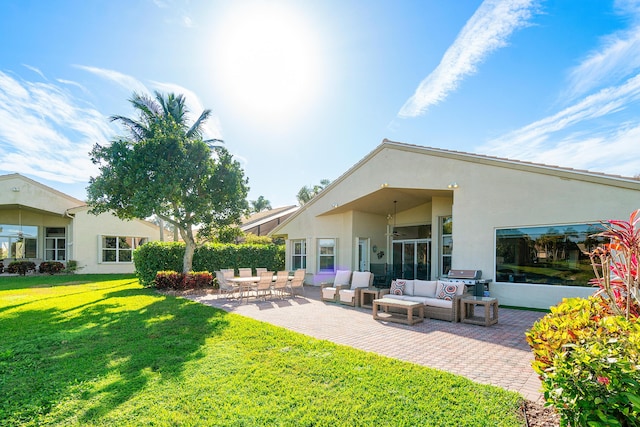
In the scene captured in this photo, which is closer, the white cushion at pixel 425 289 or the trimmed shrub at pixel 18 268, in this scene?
the white cushion at pixel 425 289

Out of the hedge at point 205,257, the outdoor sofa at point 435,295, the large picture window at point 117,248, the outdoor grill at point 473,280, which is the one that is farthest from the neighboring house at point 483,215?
the large picture window at point 117,248

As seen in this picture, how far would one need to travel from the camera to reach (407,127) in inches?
655

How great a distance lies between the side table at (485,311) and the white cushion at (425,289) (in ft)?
3.62

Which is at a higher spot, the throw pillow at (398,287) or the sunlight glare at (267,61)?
the sunlight glare at (267,61)

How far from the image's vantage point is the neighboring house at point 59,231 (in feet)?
73.4

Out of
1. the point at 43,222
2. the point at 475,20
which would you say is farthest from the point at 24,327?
the point at 43,222

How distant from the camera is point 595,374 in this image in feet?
8.55

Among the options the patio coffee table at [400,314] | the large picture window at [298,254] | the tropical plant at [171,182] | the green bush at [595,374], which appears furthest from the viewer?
the large picture window at [298,254]

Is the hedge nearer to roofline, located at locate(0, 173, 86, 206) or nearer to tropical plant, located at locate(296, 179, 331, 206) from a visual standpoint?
roofline, located at locate(0, 173, 86, 206)

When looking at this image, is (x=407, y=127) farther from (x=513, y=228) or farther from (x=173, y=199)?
(x=173, y=199)

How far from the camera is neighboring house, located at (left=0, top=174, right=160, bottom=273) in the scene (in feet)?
73.4

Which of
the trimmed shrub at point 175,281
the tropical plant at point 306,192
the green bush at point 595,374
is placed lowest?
the trimmed shrub at point 175,281

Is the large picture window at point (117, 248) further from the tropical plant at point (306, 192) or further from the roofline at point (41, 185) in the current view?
the tropical plant at point (306, 192)

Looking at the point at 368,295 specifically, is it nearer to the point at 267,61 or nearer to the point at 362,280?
the point at 362,280
